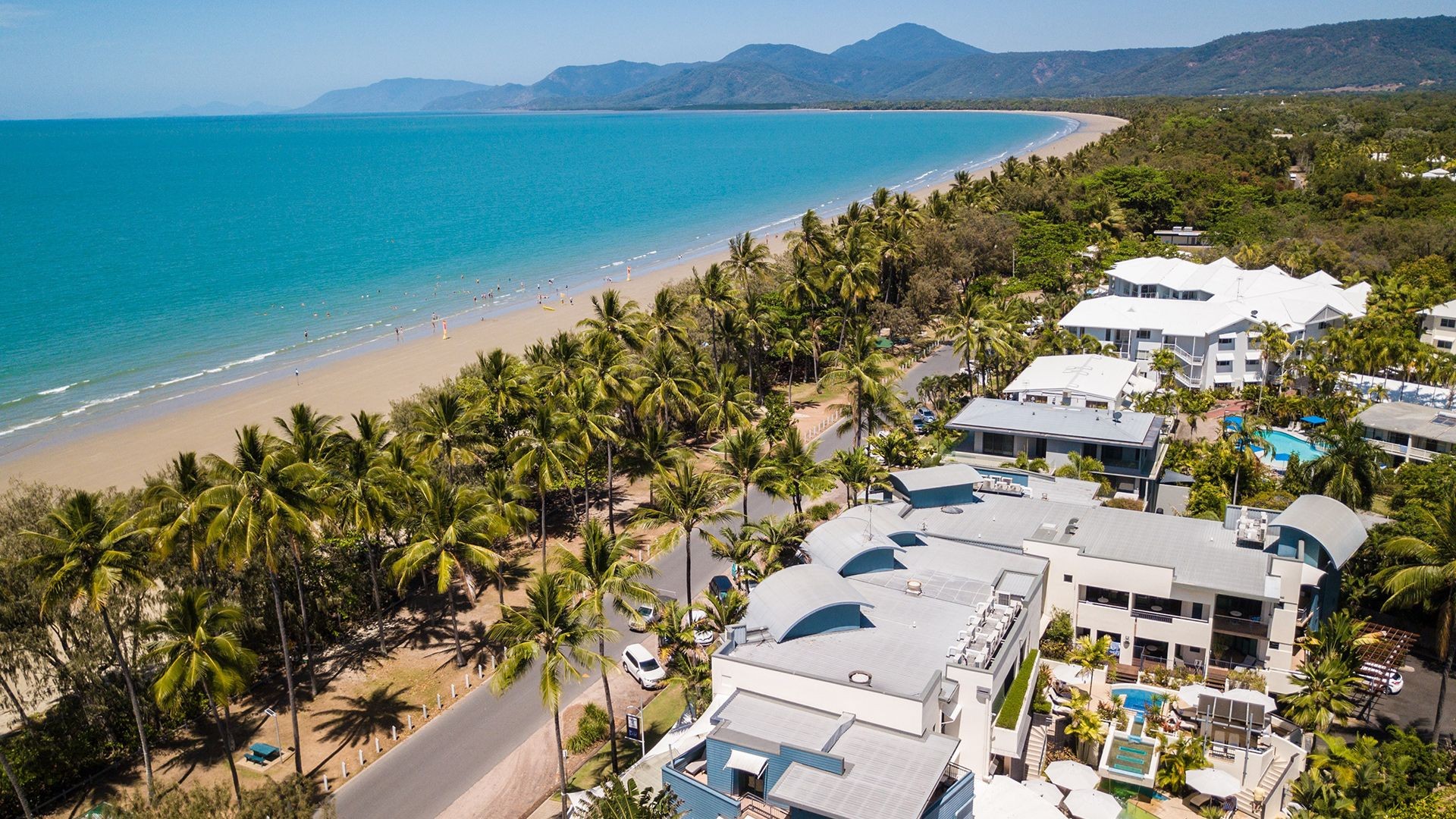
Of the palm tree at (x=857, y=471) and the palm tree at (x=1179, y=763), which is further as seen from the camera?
the palm tree at (x=857, y=471)

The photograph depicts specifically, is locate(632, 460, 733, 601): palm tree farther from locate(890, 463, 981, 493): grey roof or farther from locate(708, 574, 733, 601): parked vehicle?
locate(890, 463, 981, 493): grey roof

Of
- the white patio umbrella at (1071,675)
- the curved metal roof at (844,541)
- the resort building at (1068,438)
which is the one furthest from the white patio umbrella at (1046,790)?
the resort building at (1068,438)

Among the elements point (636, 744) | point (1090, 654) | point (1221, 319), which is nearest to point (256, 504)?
point (636, 744)

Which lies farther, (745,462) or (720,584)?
(720,584)

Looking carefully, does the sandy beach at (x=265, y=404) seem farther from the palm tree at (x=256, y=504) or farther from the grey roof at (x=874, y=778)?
the grey roof at (x=874, y=778)

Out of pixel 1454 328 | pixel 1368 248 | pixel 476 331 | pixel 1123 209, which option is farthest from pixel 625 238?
pixel 1454 328

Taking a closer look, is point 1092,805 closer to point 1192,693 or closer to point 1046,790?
point 1046,790
